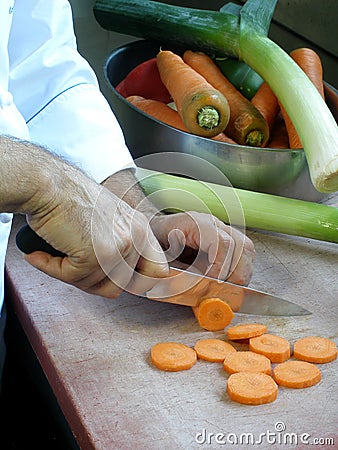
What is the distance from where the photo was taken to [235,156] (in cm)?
130

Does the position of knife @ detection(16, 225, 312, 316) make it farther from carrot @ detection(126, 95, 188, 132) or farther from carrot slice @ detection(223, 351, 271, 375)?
carrot @ detection(126, 95, 188, 132)

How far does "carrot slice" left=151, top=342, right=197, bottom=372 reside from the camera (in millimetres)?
1003

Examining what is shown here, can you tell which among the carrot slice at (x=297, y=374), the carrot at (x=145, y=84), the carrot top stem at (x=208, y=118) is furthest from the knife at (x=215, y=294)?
the carrot at (x=145, y=84)

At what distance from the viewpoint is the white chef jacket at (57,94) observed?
1265 mm

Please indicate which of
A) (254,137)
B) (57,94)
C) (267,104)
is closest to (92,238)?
(57,94)

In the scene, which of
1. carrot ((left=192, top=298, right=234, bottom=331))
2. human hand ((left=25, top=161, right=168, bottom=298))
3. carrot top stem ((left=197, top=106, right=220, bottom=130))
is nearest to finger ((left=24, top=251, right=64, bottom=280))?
human hand ((left=25, top=161, right=168, bottom=298))

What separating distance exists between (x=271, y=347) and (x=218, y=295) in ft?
0.38

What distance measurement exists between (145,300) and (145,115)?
384 millimetres

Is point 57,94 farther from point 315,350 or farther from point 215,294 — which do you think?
point 315,350

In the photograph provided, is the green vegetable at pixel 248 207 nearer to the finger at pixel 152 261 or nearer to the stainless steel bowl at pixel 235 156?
the stainless steel bowl at pixel 235 156

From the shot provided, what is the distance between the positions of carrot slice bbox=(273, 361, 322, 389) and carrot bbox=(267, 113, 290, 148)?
0.55 metres

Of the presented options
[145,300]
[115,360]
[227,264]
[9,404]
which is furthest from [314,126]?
[9,404]

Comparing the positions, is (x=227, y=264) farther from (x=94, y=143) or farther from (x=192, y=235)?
(x=94, y=143)

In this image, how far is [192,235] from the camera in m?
1.12
